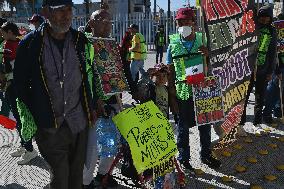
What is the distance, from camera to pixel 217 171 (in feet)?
15.7

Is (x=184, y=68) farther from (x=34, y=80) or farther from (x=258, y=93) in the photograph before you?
(x=258, y=93)

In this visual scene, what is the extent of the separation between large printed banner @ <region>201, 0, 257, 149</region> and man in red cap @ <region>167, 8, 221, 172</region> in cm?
21

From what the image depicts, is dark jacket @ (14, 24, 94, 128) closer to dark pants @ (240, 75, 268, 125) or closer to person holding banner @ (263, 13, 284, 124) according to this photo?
dark pants @ (240, 75, 268, 125)

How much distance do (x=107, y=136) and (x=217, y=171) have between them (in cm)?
148

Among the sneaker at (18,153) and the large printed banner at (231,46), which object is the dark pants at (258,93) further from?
the sneaker at (18,153)

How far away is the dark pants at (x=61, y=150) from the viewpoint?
3.08 metres

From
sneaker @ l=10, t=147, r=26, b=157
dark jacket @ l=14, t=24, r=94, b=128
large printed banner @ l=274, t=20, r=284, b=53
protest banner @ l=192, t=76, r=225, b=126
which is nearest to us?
dark jacket @ l=14, t=24, r=94, b=128

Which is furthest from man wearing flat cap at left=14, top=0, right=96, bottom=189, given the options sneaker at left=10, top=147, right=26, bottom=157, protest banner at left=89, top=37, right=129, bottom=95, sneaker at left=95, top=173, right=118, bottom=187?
sneaker at left=10, top=147, right=26, bottom=157

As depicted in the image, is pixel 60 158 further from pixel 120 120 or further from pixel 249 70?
pixel 249 70

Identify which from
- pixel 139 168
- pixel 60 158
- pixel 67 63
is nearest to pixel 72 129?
pixel 60 158

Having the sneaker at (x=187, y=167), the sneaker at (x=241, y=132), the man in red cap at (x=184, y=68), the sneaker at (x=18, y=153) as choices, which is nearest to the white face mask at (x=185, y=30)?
the man in red cap at (x=184, y=68)

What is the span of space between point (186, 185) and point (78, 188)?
150 cm

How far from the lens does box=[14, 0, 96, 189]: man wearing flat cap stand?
2965 millimetres

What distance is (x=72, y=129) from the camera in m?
3.12
